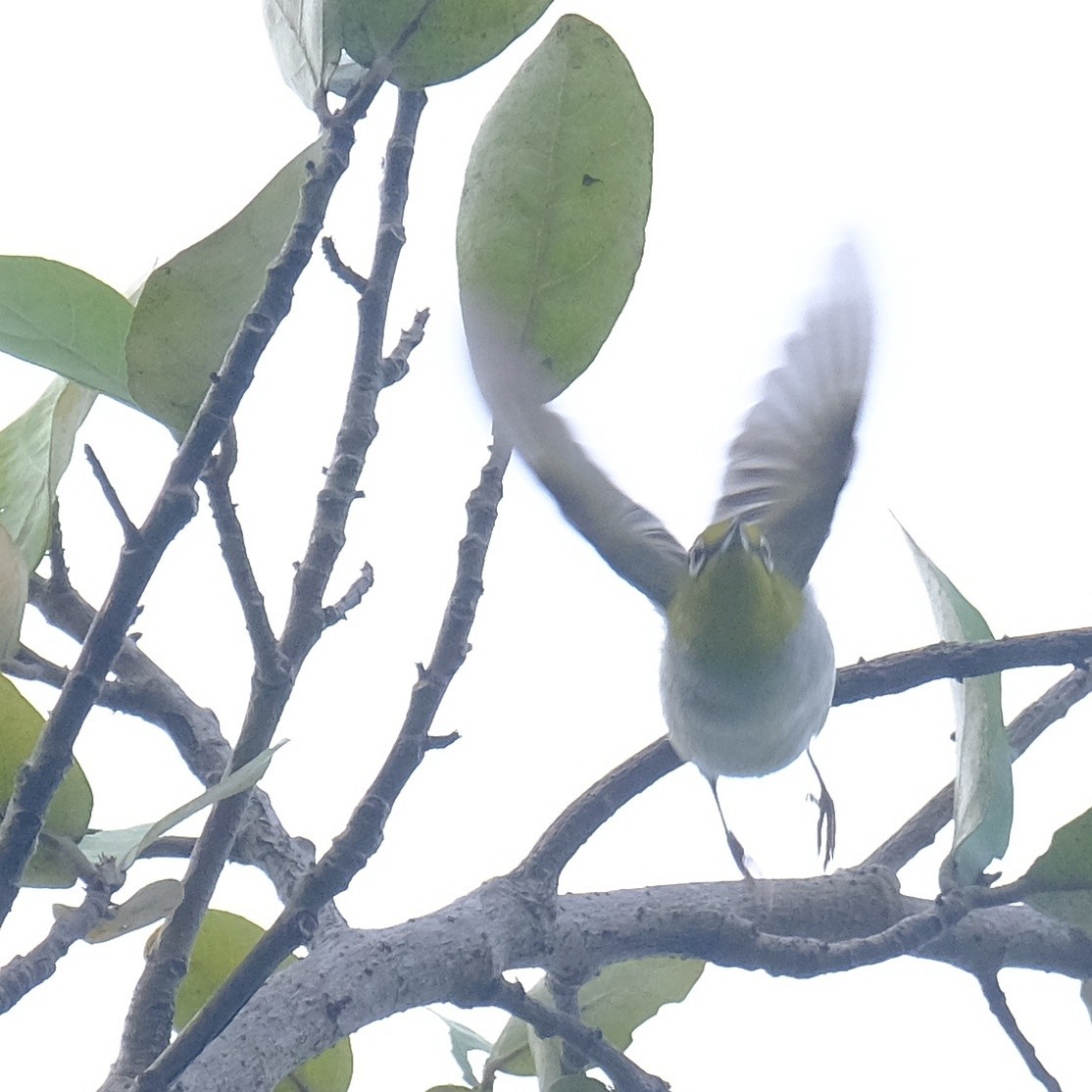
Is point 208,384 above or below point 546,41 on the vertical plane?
below

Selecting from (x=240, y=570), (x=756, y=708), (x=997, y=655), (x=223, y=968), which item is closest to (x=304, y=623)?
(x=240, y=570)

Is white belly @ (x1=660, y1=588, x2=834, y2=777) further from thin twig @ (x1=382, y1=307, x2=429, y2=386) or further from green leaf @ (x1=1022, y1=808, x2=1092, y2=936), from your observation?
thin twig @ (x1=382, y1=307, x2=429, y2=386)

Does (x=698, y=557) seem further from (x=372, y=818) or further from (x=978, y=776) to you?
(x=372, y=818)

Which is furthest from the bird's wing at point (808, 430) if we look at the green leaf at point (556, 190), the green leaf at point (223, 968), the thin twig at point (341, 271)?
the green leaf at point (223, 968)

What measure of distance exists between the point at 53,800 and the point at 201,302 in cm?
20

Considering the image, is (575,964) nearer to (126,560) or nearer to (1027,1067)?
(1027,1067)

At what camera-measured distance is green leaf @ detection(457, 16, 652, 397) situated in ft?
1.85

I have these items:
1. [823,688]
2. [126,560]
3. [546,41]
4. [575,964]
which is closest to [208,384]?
[126,560]

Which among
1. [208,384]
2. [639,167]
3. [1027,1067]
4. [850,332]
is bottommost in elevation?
[1027,1067]

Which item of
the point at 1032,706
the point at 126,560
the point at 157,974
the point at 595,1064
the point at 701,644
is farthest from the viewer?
the point at 701,644

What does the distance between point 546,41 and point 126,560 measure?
11.5 inches

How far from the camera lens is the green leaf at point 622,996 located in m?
0.76

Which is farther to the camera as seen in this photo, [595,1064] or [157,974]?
[595,1064]

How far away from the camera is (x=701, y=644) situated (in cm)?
97
